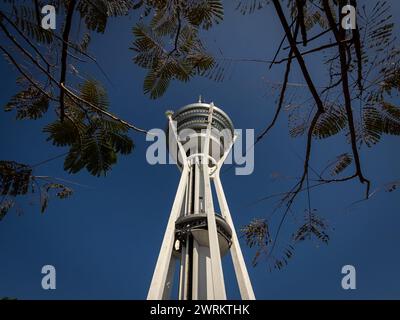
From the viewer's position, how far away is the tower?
17.3 metres

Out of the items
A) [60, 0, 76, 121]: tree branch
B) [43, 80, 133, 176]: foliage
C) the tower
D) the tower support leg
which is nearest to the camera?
[60, 0, 76, 121]: tree branch

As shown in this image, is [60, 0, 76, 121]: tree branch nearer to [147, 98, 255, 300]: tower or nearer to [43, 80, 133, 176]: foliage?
[43, 80, 133, 176]: foliage

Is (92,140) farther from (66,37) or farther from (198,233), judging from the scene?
(198,233)

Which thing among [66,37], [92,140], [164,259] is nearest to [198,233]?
[164,259]

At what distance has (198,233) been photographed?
67.9ft

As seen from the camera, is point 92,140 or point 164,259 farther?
point 164,259

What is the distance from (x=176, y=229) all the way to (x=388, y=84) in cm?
1955

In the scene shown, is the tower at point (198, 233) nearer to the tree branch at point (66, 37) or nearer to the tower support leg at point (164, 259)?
the tower support leg at point (164, 259)

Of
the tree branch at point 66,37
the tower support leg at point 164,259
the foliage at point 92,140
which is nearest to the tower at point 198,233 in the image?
the tower support leg at point 164,259

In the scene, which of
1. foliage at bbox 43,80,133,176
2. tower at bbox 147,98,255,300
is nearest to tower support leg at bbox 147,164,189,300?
tower at bbox 147,98,255,300

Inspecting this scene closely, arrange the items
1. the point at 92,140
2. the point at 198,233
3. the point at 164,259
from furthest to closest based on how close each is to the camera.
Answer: the point at 198,233 → the point at 164,259 → the point at 92,140

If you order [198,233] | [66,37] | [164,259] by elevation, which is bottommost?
[164,259]
